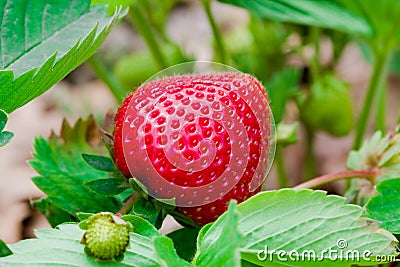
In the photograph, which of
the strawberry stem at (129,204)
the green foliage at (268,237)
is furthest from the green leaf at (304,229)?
the strawberry stem at (129,204)

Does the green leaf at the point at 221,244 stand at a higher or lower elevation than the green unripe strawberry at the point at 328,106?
higher

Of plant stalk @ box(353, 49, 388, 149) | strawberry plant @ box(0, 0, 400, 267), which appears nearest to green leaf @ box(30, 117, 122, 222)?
strawberry plant @ box(0, 0, 400, 267)

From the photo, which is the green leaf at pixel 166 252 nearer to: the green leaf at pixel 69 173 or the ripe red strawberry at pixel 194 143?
the ripe red strawberry at pixel 194 143

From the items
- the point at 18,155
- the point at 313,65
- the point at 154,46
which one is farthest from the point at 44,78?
the point at 18,155

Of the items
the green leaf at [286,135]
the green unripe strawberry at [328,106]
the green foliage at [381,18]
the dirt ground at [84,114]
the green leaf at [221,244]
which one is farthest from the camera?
the dirt ground at [84,114]

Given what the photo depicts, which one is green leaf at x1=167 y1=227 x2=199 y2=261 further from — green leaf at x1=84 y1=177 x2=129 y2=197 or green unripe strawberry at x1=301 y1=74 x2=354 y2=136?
green unripe strawberry at x1=301 y1=74 x2=354 y2=136

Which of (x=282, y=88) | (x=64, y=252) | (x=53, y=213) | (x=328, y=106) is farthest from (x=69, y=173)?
(x=328, y=106)

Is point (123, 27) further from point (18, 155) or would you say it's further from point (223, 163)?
point (223, 163)
